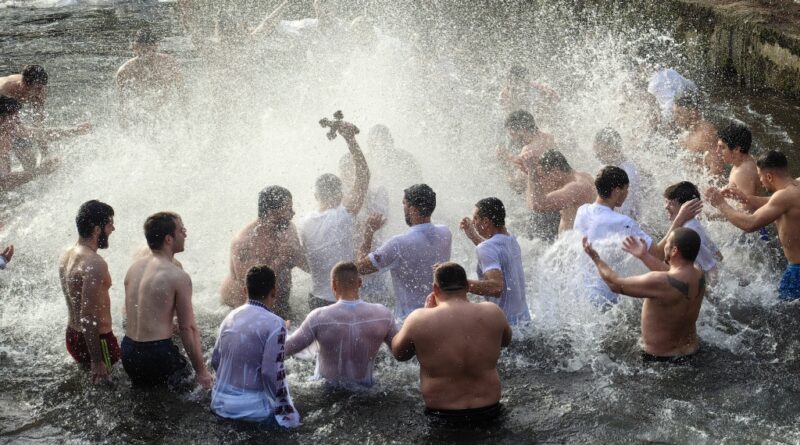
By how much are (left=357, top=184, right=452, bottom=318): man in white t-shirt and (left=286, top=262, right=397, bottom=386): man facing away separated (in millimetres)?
721

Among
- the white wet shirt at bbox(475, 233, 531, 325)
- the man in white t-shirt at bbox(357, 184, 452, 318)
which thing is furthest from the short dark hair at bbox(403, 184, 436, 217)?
the white wet shirt at bbox(475, 233, 531, 325)

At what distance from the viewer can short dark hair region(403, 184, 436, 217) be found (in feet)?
18.9

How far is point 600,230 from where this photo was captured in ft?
20.3

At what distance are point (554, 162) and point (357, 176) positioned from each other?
6.02 ft

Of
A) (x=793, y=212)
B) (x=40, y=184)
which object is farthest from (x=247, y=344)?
(x=40, y=184)

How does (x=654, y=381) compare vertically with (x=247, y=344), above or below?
below

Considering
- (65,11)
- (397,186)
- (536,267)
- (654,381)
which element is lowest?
(654,381)

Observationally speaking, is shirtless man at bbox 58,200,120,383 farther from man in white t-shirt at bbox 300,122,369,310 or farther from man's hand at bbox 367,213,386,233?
man's hand at bbox 367,213,386,233

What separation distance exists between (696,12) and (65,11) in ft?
49.7

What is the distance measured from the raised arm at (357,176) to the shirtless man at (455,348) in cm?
201

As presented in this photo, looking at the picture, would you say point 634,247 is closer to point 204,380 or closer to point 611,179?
point 611,179

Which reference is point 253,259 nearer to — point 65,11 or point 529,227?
point 529,227

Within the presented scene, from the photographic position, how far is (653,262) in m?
5.47

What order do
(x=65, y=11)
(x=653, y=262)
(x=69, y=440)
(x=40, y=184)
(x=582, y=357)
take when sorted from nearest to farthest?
1. (x=69, y=440)
2. (x=653, y=262)
3. (x=582, y=357)
4. (x=40, y=184)
5. (x=65, y=11)
